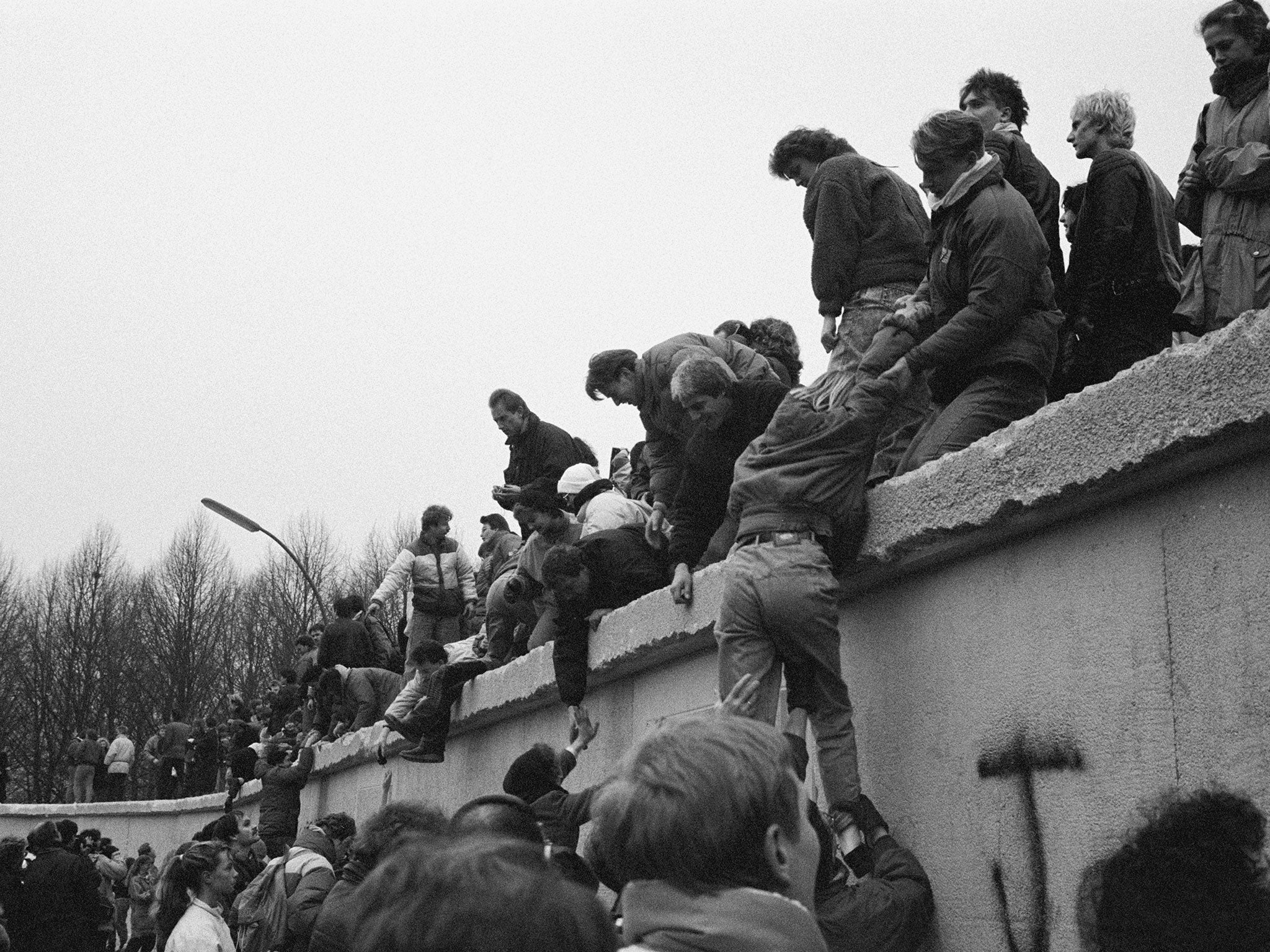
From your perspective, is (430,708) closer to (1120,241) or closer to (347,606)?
(347,606)

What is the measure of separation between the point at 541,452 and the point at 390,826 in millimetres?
5400

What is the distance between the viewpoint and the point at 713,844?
2.13 m

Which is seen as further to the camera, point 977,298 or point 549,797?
point 549,797

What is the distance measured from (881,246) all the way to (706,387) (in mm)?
1012

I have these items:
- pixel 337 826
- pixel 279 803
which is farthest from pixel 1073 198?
pixel 279 803

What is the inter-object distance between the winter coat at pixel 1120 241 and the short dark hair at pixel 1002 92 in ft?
2.66

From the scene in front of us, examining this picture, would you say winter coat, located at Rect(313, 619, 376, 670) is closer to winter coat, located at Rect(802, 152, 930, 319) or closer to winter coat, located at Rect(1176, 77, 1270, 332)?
winter coat, located at Rect(802, 152, 930, 319)

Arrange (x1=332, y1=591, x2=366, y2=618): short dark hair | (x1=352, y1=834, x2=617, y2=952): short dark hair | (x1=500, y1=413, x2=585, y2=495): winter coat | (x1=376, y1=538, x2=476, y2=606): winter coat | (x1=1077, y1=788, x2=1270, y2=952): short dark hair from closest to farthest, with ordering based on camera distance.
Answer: (x1=352, y1=834, x2=617, y2=952): short dark hair
(x1=1077, y1=788, x2=1270, y2=952): short dark hair
(x1=500, y1=413, x2=585, y2=495): winter coat
(x1=376, y1=538, x2=476, y2=606): winter coat
(x1=332, y1=591, x2=366, y2=618): short dark hair

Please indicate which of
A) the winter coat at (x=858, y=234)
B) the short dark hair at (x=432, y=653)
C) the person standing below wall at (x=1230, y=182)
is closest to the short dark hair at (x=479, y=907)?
the person standing below wall at (x=1230, y=182)

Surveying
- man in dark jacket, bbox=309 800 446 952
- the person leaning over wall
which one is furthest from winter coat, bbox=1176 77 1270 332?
man in dark jacket, bbox=309 800 446 952

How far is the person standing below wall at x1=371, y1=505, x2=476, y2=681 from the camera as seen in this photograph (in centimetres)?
1259

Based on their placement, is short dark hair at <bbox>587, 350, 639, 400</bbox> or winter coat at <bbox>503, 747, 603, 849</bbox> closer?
winter coat at <bbox>503, 747, 603, 849</bbox>

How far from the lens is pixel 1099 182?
17.9ft

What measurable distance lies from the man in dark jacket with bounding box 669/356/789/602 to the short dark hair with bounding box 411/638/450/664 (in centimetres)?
530
